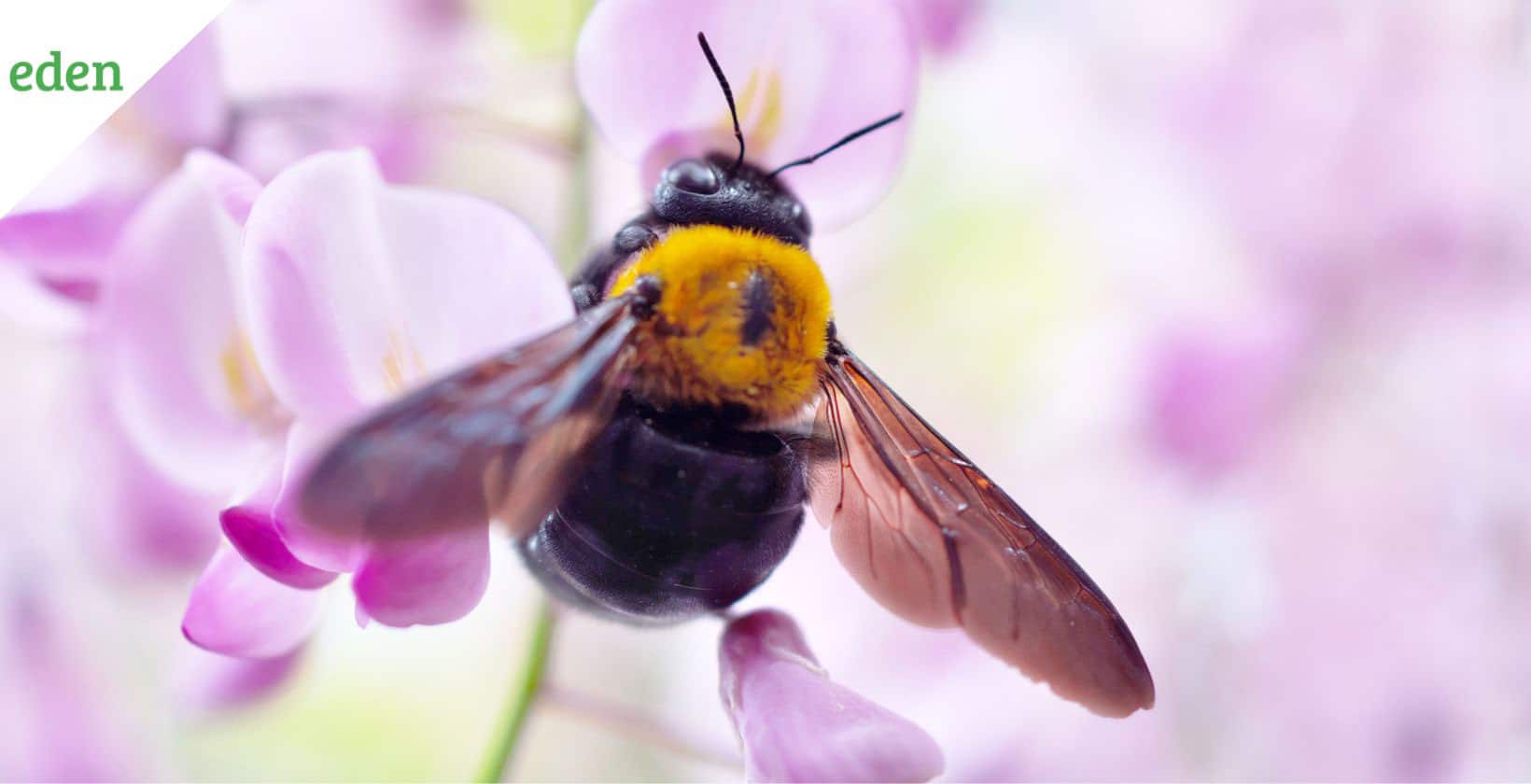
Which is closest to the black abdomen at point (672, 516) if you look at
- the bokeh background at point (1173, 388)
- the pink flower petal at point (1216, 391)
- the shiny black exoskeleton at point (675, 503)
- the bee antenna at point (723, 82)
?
the shiny black exoskeleton at point (675, 503)

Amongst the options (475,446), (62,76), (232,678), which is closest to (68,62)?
(62,76)

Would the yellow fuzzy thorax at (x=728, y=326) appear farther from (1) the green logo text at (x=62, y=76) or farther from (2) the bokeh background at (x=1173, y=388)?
(2) the bokeh background at (x=1173, y=388)

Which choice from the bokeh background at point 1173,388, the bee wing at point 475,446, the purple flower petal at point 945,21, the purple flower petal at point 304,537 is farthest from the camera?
the bokeh background at point 1173,388

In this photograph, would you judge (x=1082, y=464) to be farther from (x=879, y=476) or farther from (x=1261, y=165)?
(x=879, y=476)

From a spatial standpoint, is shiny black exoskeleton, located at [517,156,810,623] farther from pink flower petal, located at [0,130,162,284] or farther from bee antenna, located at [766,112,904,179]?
pink flower petal, located at [0,130,162,284]

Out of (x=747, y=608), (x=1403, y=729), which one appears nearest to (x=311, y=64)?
(x=747, y=608)

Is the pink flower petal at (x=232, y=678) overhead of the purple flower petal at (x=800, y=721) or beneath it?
beneath
